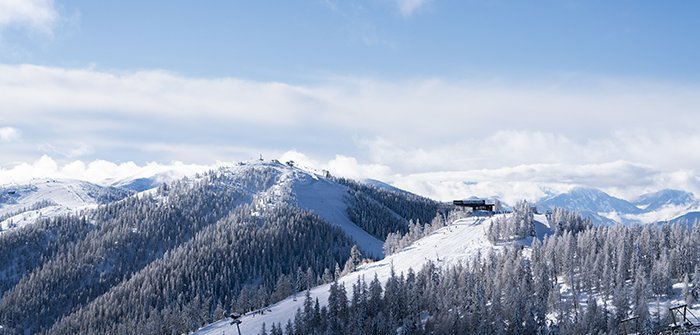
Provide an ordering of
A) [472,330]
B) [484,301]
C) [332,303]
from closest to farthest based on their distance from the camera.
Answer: [472,330] < [484,301] < [332,303]

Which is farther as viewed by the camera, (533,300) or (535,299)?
(535,299)

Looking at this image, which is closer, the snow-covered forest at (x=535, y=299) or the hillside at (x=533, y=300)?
the hillside at (x=533, y=300)

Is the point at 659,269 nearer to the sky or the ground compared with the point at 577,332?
nearer to the sky

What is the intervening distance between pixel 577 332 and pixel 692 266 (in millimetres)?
54177

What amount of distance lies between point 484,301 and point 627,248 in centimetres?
5388

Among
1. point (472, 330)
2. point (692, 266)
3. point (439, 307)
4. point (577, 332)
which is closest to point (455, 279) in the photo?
point (439, 307)

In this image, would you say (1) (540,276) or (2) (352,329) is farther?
(1) (540,276)

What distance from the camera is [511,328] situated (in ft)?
534

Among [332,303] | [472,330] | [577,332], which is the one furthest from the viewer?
[332,303]

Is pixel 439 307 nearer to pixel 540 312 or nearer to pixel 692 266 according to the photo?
pixel 540 312

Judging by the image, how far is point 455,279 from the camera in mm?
195250

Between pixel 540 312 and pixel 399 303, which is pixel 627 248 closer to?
pixel 540 312

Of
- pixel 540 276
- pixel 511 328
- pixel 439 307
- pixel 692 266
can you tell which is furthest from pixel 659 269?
pixel 439 307

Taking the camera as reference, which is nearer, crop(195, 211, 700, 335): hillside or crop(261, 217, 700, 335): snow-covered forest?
crop(195, 211, 700, 335): hillside
